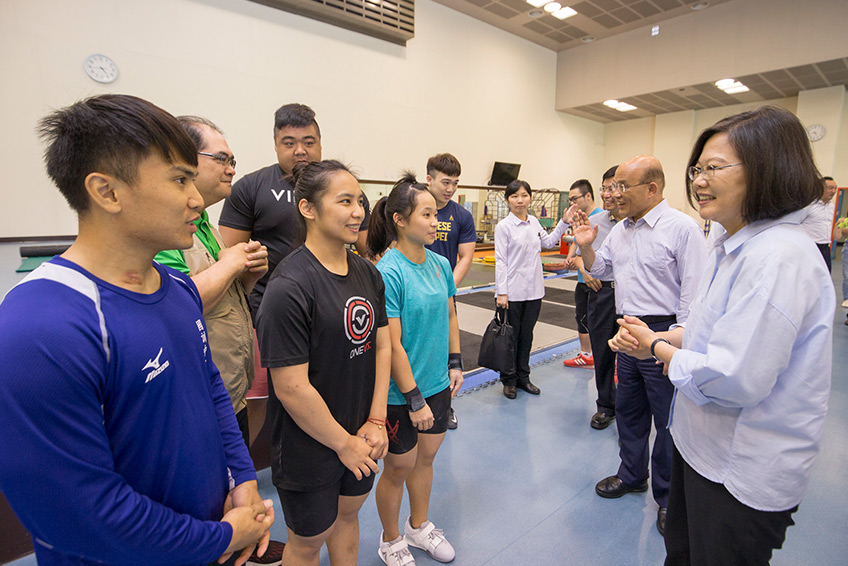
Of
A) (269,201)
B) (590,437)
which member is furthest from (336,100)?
(590,437)

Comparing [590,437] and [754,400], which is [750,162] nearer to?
[754,400]

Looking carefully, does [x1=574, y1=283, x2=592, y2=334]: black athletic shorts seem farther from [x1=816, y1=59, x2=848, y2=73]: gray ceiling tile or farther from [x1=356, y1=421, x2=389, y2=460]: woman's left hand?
[x1=816, y1=59, x2=848, y2=73]: gray ceiling tile

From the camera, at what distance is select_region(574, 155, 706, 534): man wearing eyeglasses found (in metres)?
2.05

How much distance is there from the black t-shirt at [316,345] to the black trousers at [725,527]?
3.42 feet

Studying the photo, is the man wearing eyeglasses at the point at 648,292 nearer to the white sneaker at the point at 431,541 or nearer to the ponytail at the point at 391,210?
the white sneaker at the point at 431,541

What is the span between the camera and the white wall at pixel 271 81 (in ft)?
18.7

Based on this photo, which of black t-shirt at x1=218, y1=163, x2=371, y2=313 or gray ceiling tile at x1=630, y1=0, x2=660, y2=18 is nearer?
black t-shirt at x1=218, y1=163, x2=371, y2=313

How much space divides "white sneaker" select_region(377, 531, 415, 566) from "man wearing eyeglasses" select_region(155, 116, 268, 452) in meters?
0.84

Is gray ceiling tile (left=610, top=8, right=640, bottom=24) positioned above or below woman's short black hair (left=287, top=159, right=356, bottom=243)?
above

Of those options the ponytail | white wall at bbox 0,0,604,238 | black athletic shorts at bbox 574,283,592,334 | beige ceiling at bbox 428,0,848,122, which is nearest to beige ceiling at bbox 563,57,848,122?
beige ceiling at bbox 428,0,848,122

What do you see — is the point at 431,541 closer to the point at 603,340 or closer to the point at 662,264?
the point at 662,264

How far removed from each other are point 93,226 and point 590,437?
295cm

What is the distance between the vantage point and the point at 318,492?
4.30ft

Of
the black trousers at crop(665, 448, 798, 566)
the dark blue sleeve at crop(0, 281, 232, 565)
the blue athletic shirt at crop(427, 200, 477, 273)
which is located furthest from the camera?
the blue athletic shirt at crop(427, 200, 477, 273)
